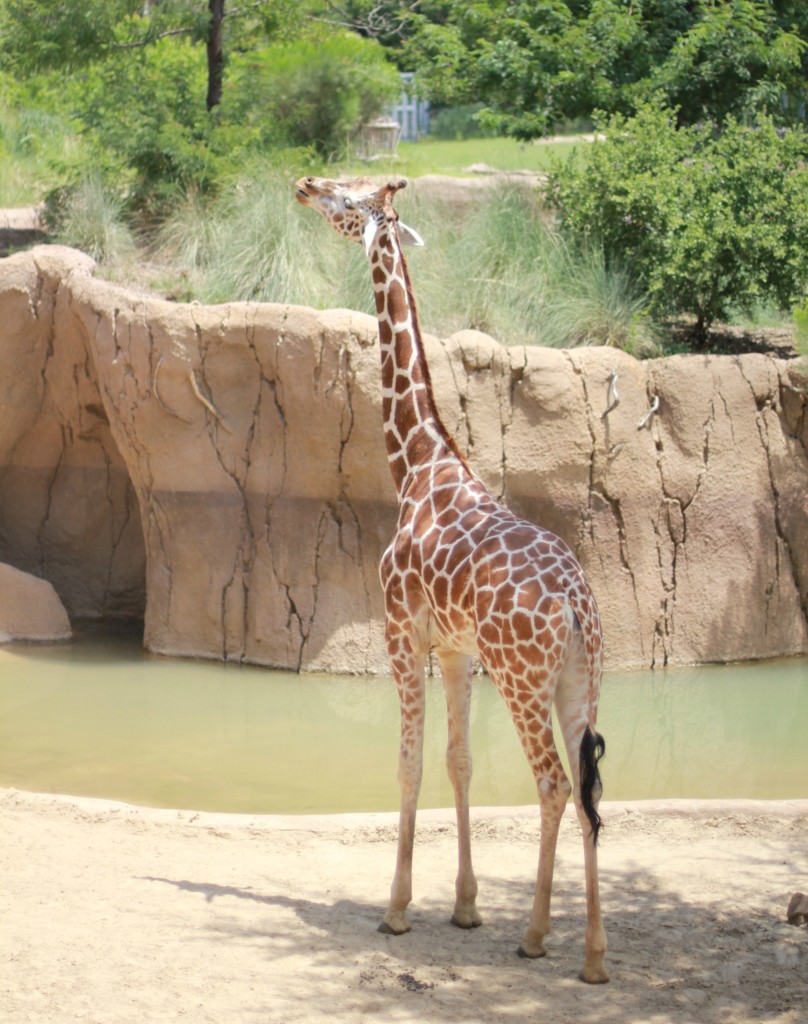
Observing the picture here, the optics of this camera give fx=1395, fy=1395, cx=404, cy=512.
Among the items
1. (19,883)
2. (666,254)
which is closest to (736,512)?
(666,254)

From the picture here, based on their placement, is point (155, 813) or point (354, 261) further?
point (354, 261)

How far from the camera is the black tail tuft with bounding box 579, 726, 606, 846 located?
180 inches

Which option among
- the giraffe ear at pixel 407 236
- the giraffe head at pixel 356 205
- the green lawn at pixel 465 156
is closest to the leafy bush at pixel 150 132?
the green lawn at pixel 465 156

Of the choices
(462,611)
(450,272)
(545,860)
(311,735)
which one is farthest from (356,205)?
(450,272)

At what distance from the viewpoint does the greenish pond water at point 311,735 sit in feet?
24.7

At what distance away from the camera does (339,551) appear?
9750 millimetres

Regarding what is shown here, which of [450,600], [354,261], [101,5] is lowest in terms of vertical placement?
[450,600]

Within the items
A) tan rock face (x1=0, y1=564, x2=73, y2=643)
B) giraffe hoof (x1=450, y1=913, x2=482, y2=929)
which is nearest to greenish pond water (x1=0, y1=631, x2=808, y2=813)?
tan rock face (x1=0, y1=564, x2=73, y2=643)

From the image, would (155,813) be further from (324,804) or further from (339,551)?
(339,551)

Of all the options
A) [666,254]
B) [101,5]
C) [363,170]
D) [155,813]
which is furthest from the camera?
[363,170]

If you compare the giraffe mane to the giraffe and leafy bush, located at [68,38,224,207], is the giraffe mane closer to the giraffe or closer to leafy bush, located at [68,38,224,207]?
the giraffe

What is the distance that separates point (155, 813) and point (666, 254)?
682 centimetres

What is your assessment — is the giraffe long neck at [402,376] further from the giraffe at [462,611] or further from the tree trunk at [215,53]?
the tree trunk at [215,53]

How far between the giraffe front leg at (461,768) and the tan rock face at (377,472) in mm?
4300
